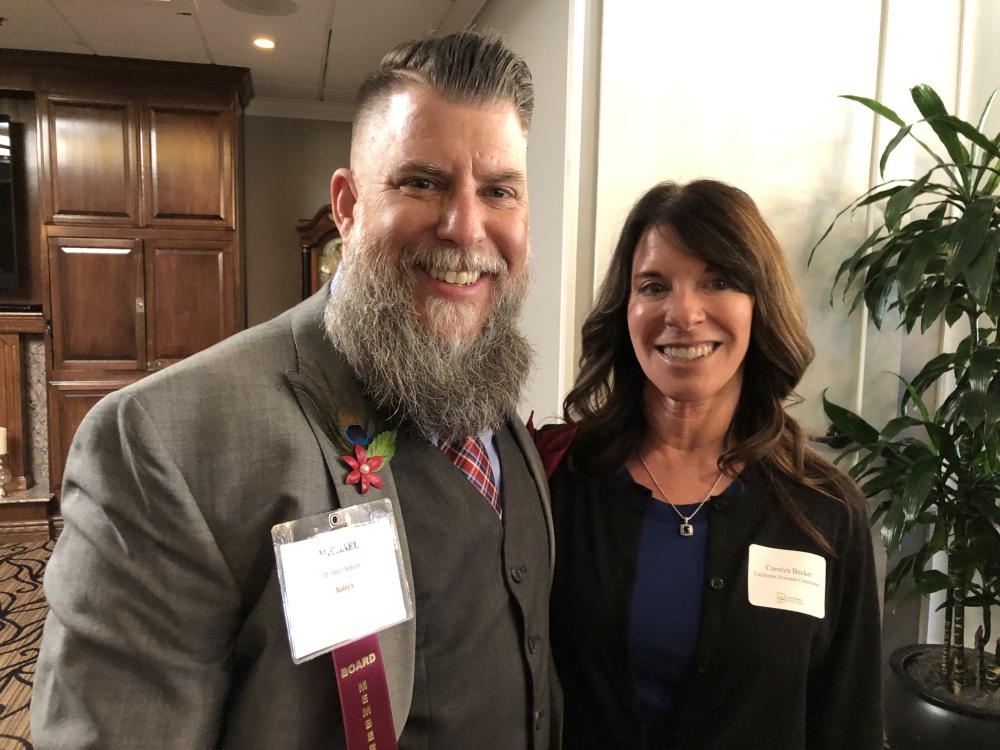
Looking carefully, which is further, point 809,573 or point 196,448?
point 809,573

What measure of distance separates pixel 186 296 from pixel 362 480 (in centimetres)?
407

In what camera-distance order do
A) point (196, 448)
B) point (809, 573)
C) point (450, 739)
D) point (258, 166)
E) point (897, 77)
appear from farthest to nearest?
point (258, 166) → point (897, 77) → point (809, 573) → point (450, 739) → point (196, 448)

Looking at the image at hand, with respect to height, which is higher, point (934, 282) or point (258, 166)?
point (258, 166)

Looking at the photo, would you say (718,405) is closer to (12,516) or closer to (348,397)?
(348,397)

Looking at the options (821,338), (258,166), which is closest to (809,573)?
(821,338)

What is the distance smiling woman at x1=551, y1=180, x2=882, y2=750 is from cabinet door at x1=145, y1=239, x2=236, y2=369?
12.1ft

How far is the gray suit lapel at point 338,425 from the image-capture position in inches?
32.4

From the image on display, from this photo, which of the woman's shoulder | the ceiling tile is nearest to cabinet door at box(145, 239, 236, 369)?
the ceiling tile

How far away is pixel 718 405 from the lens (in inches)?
52.6

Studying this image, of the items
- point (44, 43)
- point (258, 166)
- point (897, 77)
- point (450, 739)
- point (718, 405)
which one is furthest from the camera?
point (258, 166)

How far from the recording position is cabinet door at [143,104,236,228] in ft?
14.0

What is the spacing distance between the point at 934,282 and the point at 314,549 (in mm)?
2195

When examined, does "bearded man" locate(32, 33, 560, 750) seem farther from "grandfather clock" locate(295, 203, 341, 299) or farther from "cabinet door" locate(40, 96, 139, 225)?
"grandfather clock" locate(295, 203, 341, 299)

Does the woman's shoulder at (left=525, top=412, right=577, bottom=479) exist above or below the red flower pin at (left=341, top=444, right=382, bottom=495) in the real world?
below
